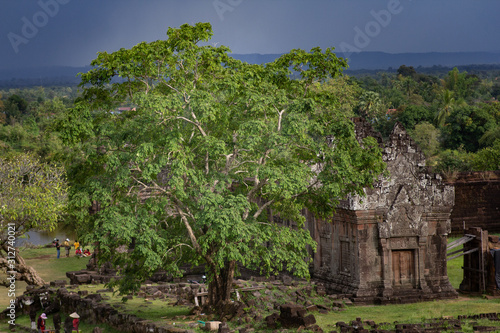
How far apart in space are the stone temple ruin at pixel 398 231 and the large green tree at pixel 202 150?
2882 mm

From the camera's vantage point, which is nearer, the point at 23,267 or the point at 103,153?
the point at 103,153

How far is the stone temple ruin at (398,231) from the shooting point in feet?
64.2

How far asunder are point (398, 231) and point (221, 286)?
5.45 metres

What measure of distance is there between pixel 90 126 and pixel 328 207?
5.67 meters

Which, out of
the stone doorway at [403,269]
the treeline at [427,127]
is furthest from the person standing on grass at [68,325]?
the treeline at [427,127]

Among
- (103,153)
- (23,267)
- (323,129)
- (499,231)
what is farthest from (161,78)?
(499,231)

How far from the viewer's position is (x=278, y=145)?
1582 centimetres

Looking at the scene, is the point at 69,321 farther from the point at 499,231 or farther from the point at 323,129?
the point at 499,231

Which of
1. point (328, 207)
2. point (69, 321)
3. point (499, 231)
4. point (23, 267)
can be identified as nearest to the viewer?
point (328, 207)

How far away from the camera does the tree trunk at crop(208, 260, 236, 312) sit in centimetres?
1688

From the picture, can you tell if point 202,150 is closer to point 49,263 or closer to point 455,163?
point 49,263

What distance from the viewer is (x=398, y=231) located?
64.7ft

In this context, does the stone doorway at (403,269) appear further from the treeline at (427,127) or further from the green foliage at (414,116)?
the green foliage at (414,116)

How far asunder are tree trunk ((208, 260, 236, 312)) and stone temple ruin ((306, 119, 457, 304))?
4.18m
